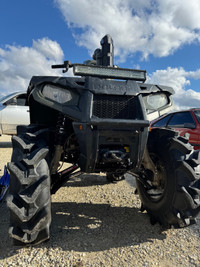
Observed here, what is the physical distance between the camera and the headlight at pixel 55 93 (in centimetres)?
204

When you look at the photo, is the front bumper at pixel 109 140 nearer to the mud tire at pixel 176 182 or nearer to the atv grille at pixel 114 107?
the atv grille at pixel 114 107

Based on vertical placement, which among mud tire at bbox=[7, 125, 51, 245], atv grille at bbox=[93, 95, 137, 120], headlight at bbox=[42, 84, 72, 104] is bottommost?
mud tire at bbox=[7, 125, 51, 245]

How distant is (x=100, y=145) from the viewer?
206 centimetres

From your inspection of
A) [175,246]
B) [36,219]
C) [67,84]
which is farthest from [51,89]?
[175,246]

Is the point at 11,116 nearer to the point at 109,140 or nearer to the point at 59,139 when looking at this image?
the point at 59,139

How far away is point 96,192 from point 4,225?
1657mm

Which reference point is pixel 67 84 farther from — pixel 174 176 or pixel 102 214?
pixel 102 214

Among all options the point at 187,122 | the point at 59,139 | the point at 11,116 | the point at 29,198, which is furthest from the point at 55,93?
the point at 11,116

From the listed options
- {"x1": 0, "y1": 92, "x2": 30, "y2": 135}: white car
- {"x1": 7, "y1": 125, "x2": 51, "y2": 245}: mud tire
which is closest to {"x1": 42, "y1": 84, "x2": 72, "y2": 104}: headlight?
{"x1": 7, "y1": 125, "x2": 51, "y2": 245}: mud tire

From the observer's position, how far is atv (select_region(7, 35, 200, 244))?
177 centimetres

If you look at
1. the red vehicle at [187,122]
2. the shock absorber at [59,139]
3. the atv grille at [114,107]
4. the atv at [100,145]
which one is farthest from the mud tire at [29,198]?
the red vehicle at [187,122]

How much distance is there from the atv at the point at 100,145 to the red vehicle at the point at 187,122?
2720 millimetres

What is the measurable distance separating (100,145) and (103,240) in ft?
3.45

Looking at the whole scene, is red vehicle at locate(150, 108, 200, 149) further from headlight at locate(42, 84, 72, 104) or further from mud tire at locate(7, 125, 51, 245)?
mud tire at locate(7, 125, 51, 245)
